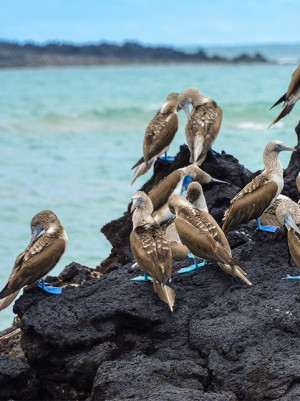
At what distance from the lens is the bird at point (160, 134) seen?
9781mm

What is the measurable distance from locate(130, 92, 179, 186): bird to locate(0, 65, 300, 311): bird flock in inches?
31.8

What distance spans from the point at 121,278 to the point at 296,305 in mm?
1547

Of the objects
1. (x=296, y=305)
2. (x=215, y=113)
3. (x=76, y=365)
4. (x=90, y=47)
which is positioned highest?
(x=215, y=113)

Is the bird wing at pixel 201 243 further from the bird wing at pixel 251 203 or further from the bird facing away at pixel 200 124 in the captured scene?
the bird facing away at pixel 200 124

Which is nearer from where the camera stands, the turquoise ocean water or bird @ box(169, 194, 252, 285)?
bird @ box(169, 194, 252, 285)

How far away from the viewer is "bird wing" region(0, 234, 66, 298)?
727cm

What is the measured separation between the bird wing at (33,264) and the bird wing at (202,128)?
2102 millimetres

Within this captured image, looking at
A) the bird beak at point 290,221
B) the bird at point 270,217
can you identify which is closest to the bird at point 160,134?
the bird at point 270,217

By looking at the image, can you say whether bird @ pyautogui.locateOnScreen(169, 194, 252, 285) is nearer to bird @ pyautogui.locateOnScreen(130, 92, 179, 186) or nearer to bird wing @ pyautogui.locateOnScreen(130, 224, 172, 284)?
bird wing @ pyautogui.locateOnScreen(130, 224, 172, 284)

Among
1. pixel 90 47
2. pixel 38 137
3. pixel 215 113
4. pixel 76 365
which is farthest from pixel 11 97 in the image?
pixel 90 47

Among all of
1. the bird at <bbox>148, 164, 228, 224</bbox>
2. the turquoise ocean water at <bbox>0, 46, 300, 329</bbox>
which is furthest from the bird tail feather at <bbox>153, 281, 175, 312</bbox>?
the turquoise ocean water at <bbox>0, 46, 300, 329</bbox>

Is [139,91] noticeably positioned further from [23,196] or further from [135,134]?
[23,196]

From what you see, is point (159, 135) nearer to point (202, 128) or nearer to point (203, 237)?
point (202, 128)

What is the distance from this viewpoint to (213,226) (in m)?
7.00
